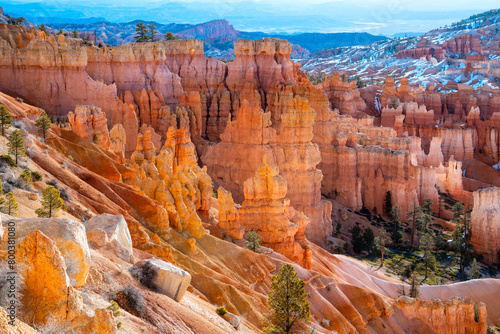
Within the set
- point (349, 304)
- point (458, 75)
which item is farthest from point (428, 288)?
point (458, 75)

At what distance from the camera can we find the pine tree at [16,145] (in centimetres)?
1655

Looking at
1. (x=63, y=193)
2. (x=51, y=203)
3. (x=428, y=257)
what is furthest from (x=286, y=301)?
(x=428, y=257)

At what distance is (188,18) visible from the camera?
454ft

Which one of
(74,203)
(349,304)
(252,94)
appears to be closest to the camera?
(74,203)

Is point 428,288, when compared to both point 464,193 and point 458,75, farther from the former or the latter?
point 458,75

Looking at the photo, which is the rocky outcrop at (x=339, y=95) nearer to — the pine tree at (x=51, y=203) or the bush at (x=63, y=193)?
the bush at (x=63, y=193)

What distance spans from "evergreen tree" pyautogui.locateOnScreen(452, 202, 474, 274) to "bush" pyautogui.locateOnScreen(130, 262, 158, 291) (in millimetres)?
34787

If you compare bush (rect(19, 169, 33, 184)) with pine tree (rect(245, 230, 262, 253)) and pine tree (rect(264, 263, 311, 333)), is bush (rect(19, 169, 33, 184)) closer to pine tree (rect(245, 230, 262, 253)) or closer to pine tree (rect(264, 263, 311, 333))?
pine tree (rect(264, 263, 311, 333))

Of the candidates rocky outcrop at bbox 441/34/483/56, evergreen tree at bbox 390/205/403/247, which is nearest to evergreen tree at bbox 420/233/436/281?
evergreen tree at bbox 390/205/403/247

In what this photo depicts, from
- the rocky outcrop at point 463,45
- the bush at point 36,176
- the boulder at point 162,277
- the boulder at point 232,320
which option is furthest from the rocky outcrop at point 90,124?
the rocky outcrop at point 463,45

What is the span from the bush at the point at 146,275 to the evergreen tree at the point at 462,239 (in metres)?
34.8

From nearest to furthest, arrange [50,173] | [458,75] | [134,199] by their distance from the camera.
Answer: [50,173] < [134,199] < [458,75]

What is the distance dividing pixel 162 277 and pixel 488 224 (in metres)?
40.4

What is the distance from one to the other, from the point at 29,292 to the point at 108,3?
128 meters
